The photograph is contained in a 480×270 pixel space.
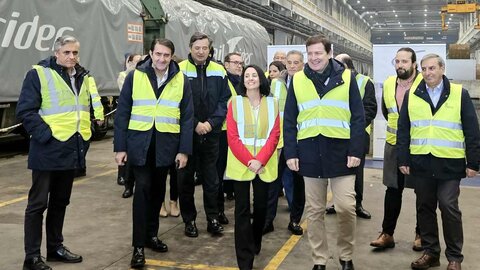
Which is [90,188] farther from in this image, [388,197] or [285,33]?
[285,33]

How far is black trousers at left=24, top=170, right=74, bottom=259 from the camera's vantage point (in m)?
3.86

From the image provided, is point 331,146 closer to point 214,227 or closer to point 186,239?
point 214,227

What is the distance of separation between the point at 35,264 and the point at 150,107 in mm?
1548

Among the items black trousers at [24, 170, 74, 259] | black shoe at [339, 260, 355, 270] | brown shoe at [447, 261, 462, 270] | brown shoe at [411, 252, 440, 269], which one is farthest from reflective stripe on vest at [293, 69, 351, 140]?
black trousers at [24, 170, 74, 259]

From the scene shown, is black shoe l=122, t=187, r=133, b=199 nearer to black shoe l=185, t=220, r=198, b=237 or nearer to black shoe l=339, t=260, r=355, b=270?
black shoe l=185, t=220, r=198, b=237

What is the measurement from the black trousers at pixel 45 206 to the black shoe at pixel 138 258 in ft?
2.28

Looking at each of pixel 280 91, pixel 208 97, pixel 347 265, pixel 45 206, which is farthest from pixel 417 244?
pixel 45 206

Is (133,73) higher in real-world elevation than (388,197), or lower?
higher

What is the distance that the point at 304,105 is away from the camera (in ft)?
12.7

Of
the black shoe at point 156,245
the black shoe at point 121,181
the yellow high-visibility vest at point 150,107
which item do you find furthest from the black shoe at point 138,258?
the black shoe at point 121,181

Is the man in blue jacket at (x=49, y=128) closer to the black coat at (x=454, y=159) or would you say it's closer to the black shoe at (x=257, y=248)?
the black shoe at (x=257, y=248)

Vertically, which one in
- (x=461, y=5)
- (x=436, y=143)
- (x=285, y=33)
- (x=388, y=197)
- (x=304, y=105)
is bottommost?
(x=388, y=197)

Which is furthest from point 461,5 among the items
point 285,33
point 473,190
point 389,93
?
point 389,93

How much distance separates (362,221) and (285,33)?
86.3 feet
